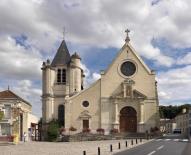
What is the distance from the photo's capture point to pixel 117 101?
6094cm

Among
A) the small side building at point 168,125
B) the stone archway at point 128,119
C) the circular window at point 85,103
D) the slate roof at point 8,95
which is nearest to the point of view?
the slate roof at point 8,95

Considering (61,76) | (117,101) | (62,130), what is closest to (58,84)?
(61,76)

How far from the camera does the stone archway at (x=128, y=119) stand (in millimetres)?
61219

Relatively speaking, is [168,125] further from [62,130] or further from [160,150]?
[160,150]

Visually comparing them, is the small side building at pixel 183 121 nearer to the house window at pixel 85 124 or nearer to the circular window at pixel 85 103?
the circular window at pixel 85 103

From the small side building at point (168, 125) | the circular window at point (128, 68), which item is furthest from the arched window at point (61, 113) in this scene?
the small side building at point (168, 125)

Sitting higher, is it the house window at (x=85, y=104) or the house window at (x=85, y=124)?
the house window at (x=85, y=104)

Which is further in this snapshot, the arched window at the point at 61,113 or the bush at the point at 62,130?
the arched window at the point at 61,113

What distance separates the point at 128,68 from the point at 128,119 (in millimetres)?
7227

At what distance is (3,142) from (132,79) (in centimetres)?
2268

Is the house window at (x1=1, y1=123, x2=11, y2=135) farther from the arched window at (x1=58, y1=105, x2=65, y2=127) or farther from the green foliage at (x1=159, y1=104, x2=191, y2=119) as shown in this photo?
the green foliage at (x1=159, y1=104, x2=191, y2=119)

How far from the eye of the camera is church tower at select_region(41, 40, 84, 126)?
209ft

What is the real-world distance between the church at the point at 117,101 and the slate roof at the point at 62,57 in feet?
16.8

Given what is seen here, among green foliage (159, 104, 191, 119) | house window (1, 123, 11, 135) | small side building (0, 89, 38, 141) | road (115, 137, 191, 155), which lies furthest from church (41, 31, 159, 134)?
green foliage (159, 104, 191, 119)
